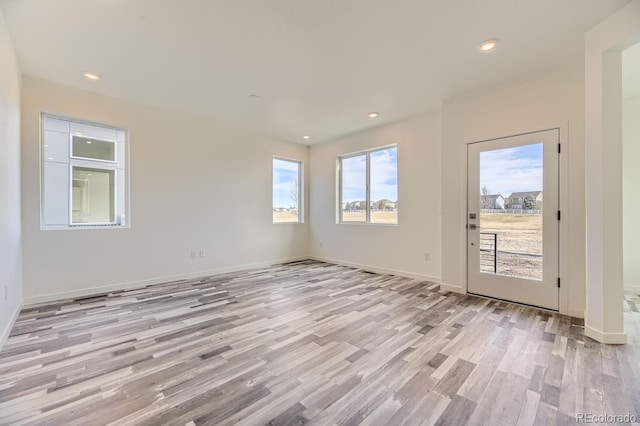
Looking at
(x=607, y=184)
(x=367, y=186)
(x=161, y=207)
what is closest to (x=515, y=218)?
(x=607, y=184)

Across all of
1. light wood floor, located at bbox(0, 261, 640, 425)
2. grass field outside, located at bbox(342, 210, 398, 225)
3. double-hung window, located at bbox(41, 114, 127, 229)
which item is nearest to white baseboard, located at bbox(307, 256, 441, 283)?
grass field outside, located at bbox(342, 210, 398, 225)

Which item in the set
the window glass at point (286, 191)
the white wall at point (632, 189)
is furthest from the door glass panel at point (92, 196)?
the white wall at point (632, 189)

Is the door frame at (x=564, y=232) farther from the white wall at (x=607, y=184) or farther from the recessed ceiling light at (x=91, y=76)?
the recessed ceiling light at (x=91, y=76)

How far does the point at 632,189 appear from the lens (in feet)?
12.1

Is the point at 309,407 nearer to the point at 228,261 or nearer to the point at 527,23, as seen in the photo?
the point at 527,23

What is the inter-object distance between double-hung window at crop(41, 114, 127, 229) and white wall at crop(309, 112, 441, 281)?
380 cm

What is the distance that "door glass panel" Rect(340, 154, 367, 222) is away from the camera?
5496 millimetres

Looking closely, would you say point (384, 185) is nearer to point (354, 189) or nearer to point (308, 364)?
point (354, 189)

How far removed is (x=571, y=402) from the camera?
1606 mm

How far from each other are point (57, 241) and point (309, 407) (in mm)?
3857

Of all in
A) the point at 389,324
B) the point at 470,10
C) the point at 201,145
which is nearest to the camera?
the point at 470,10

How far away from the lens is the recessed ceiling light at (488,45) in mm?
2520

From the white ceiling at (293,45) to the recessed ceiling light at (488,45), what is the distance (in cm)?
7

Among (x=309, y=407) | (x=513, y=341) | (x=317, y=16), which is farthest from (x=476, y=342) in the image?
(x=317, y=16)
